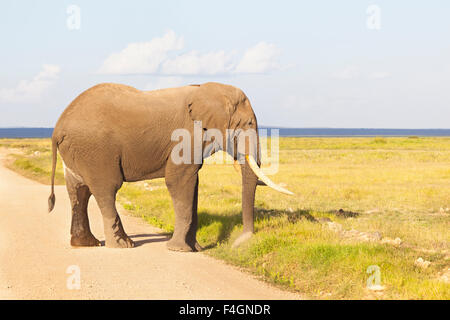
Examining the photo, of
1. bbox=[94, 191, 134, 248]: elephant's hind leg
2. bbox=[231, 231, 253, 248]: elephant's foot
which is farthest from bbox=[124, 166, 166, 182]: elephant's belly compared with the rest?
bbox=[231, 231, 253, 248]: elephant's foot

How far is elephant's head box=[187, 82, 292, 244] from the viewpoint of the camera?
404 inches

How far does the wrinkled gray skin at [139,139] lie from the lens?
33.0ft

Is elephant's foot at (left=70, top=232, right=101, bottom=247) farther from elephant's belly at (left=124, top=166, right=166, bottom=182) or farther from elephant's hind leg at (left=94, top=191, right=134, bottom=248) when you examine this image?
elephant's belly at (left=124, top=166, right=166, bottom=182)

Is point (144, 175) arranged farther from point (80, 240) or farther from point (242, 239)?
point (242, 239)

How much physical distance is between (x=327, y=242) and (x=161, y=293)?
3.70 m

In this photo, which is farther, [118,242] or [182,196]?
[118,242]

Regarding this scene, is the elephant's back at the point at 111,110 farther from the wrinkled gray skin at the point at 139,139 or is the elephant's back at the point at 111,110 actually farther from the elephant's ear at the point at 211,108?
the elephant's ear at the point at 211,108

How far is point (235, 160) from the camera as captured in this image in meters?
10.6

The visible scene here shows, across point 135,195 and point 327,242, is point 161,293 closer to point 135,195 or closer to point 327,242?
point 327,242

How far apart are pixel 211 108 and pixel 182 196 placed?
178 centimetres

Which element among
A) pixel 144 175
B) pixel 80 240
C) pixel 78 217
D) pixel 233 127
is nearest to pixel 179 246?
pixel 144 175

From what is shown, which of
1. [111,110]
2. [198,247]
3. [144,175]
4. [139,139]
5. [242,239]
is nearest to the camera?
[111,110]

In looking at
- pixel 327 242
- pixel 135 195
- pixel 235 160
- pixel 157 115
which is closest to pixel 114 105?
pixel 157 115

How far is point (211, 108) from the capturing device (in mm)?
10242
